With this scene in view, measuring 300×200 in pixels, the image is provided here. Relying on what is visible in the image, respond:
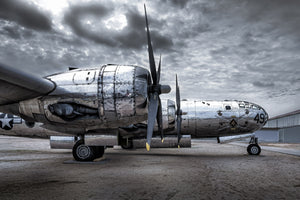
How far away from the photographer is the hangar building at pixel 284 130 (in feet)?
124

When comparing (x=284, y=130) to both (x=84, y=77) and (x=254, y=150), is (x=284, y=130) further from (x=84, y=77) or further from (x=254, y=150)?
(x=84, y=77)

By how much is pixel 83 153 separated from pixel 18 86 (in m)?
4.82

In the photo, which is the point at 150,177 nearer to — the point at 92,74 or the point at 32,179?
the point at 32,179

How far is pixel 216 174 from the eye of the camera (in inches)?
276

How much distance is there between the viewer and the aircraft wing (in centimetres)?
524

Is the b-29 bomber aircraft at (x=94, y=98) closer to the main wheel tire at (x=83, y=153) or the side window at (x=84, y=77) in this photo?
the side window at (x=84, y=77)

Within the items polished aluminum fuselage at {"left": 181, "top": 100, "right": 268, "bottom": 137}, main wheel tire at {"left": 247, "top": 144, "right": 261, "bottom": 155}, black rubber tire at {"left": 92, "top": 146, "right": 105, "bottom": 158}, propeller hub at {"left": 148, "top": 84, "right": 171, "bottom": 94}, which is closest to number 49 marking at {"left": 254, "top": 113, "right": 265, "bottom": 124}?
polished aluminum fuselage at {"left": 181, "top": 100, "right": 268, "bottom": 137}

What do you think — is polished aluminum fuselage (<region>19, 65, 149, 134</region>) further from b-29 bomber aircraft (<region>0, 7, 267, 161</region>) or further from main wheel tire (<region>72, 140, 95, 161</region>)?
main wheel tire (<region>72, 140, 95, 161</region>)

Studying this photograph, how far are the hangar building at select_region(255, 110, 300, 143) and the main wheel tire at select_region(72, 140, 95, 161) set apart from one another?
41766mm

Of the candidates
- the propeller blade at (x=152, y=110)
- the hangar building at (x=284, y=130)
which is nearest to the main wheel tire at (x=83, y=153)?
the propeller blade at (x=152, y=110)

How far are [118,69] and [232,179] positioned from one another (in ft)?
19.0

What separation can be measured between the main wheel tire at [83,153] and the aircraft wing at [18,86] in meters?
3.56

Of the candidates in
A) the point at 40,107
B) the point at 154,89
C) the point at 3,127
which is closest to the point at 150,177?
the point at 154,89

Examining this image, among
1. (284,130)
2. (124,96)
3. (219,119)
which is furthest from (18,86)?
(284,130)
